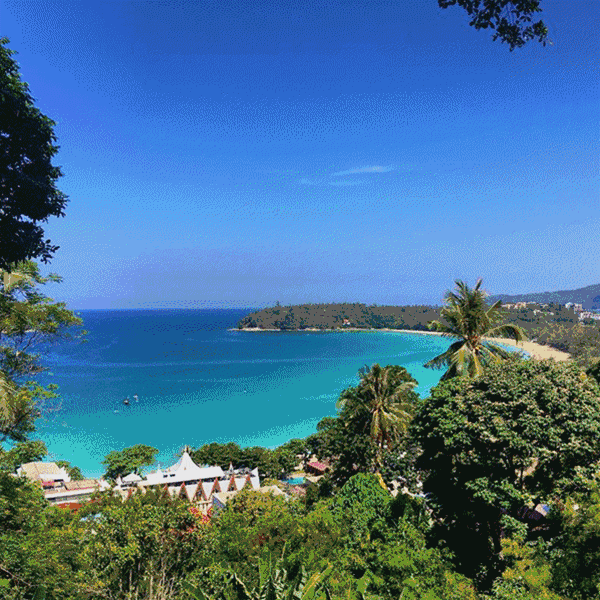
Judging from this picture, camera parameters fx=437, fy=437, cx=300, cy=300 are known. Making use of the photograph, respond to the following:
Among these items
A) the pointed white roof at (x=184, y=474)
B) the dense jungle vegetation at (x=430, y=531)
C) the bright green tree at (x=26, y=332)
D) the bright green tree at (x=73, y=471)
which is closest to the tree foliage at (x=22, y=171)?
the bright green tree at (x=26, y=332)

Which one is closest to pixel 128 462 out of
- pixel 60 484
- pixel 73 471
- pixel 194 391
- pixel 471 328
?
pixel 60 484

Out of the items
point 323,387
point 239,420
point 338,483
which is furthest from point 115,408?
point 338,483

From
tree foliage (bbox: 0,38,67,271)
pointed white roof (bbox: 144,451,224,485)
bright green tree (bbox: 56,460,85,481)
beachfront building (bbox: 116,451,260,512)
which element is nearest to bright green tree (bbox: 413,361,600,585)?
tree foliage (bbox: 0,38,67,271)

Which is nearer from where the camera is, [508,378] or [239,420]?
[508,378]

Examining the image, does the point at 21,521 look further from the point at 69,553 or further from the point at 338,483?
the point at 338,483

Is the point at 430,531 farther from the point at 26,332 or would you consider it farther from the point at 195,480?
the point at 195,480

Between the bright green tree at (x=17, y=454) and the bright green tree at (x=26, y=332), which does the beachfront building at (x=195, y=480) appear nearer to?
the bright green tree at (x=17, y=454)

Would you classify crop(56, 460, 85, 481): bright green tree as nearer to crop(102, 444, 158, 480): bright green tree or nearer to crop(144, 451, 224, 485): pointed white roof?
crop(102, 444, 158, 480): bright green tree
